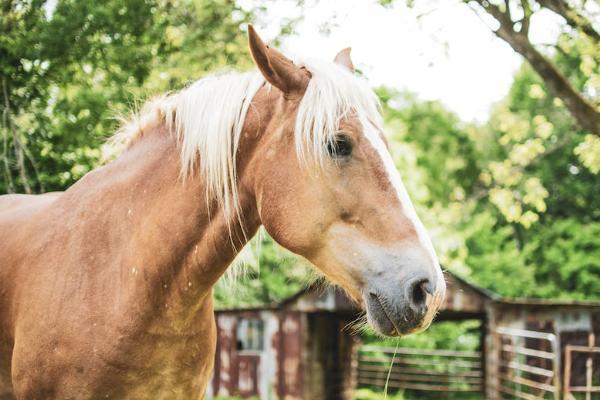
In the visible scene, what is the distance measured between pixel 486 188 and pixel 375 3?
103ft

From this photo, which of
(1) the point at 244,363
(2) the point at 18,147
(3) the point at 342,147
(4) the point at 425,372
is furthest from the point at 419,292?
(4) the point at 425,372

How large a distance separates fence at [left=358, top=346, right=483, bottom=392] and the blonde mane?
66.3 ft

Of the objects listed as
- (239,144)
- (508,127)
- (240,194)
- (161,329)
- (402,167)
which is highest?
(402,167)

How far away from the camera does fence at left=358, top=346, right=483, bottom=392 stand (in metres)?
22.6

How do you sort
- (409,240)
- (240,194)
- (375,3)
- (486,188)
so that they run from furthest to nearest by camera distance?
1. (486,188)
2. (375,3)
3. (240,194)
4. (409,240)

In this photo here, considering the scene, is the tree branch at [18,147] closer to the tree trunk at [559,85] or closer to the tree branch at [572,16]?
the tree trunk at [559,85]

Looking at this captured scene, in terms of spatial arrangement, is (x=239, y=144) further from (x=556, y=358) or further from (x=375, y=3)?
(x=556, y=358)

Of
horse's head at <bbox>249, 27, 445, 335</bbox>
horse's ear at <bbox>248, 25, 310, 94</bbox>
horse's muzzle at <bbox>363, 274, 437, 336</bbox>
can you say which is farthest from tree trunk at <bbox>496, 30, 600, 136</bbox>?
horse's muzzle at <bbox>363, 274, 437, 336</bbox>

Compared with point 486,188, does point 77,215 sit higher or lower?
lower

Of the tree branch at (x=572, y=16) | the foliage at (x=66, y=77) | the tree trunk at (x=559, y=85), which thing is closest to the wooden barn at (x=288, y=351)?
the tree trunk at (x=559, y=85)

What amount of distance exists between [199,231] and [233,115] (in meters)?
0.51

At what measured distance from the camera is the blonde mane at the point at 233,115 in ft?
7.70

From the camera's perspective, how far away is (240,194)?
2.55 meters

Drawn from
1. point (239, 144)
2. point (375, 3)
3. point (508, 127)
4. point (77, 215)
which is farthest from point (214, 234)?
point (508, 127)
